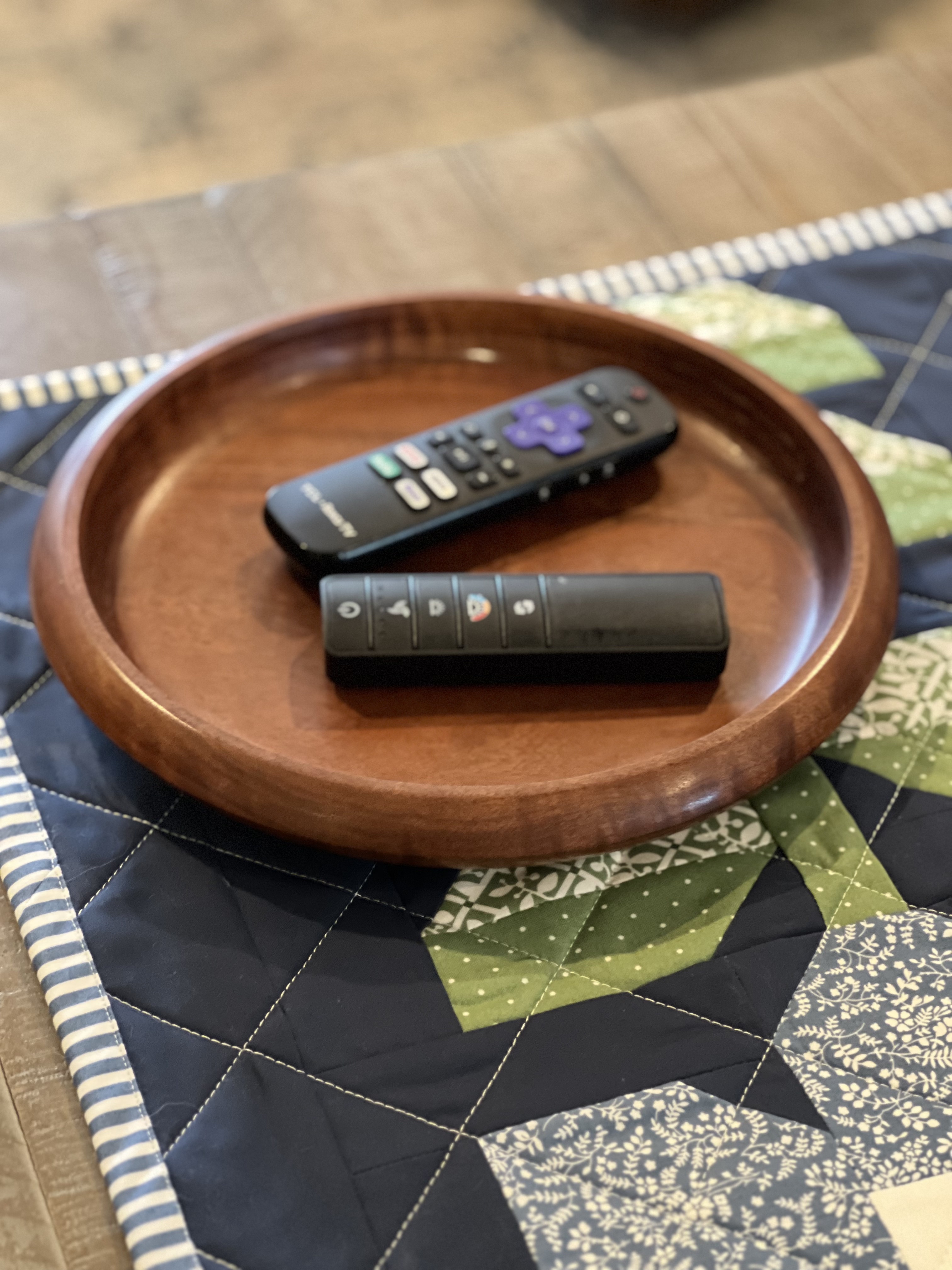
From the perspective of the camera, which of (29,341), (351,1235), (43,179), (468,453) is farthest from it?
(43,179)

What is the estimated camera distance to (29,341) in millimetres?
639

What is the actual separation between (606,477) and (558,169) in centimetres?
36

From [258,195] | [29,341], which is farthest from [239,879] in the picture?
[258,195]

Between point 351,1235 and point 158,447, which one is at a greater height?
point 158,447

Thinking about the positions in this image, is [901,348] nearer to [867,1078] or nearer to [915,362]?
[915,362]

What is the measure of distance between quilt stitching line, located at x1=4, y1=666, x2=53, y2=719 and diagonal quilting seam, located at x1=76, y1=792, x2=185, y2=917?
81mm

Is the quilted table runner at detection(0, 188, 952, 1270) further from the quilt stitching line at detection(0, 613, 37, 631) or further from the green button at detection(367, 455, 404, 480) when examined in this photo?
the green button at detection(367, 455, 404, 480)

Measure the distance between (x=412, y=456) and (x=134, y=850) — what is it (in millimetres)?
184

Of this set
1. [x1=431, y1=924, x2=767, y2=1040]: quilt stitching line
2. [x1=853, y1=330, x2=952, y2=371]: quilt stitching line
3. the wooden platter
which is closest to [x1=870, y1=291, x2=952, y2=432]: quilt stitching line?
[x1=853, y1=330, x2=952, y2=371]: quilt stitching line

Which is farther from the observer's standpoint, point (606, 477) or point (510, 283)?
point (510, 283)

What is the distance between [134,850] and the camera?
1.41 ft

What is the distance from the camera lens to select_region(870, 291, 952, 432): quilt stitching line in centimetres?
60

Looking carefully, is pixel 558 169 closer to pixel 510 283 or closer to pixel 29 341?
pixel 510 283

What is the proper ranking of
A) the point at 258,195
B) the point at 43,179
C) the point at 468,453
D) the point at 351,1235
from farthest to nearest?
the point at 43,179 < the point at 258,195 < the point at 468,453 < the point at 351,1235
